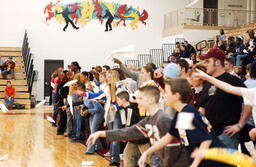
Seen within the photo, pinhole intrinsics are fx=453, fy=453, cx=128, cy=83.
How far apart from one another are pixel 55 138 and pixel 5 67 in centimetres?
1180

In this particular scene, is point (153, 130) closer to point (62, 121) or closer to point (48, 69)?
point (62, 121)

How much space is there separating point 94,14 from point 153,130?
2124 centimetres

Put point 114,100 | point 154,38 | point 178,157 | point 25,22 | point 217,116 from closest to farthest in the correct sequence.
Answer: point 178,157
point 217,116
point 114,100
point 25,22
point 154,38

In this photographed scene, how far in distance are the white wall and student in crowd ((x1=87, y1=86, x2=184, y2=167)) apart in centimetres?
2043

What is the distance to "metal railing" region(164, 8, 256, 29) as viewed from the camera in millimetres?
23750

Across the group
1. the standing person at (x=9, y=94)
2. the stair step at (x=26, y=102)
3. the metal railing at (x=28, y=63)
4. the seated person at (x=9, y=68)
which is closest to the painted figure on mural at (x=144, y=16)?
the metal railing at (x=28, y=63)

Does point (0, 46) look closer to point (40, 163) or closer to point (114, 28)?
point (114, 28)

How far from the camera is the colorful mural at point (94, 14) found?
80.6 ft

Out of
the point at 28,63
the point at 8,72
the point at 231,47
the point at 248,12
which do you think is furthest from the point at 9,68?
the point at 248,12

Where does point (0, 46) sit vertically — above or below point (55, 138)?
above

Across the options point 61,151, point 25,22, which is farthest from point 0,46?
point 61,151

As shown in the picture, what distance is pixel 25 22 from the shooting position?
2431cm

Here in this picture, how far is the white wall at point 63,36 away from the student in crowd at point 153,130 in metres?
20.4

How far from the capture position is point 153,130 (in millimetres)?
4312
